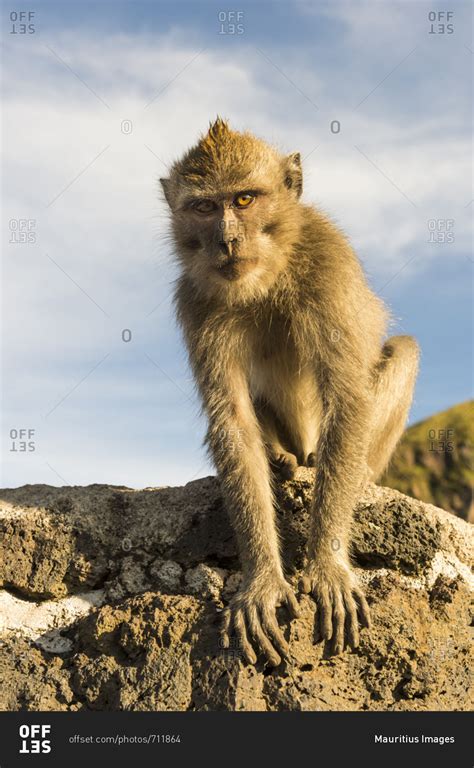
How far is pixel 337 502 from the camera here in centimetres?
645

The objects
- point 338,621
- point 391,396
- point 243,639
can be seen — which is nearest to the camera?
point 243,639

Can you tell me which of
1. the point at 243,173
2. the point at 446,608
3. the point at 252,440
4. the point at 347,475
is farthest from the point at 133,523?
the point at 243,173

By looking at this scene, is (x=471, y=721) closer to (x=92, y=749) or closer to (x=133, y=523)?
(x=92, y=749)

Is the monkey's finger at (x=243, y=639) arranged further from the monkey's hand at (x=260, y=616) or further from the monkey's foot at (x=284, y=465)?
the monkey's foot at (x=284, y=465)

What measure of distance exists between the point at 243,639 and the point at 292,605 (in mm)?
434

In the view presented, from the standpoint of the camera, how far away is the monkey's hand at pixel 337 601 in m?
5.74

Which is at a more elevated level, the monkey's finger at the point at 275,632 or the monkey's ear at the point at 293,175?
the monkey's ear at the point at 293,175

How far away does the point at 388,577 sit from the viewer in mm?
6250

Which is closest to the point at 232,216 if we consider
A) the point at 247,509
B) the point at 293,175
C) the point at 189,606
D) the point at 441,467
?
the point at 293,175

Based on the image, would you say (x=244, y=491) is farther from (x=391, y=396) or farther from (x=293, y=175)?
(x=293, y=175)

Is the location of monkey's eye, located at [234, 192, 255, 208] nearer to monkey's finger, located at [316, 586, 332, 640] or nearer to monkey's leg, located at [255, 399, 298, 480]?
monkey's leg, located at [255, 399, 298, 480]
